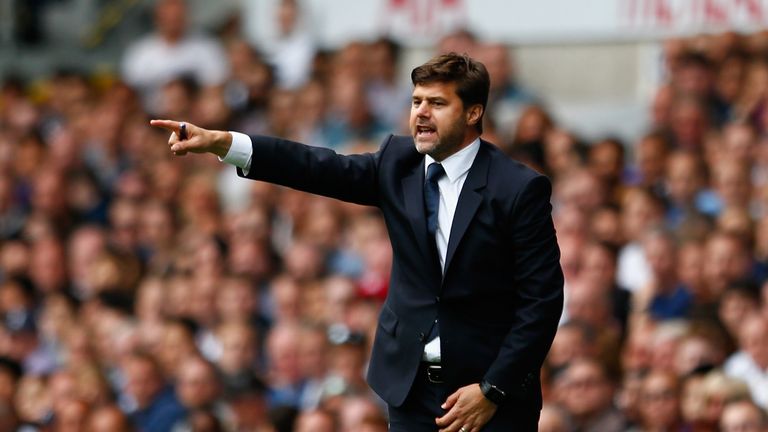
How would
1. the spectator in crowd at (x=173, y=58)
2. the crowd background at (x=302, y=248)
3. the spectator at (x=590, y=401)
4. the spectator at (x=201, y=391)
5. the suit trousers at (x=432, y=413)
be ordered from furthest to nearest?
the spectator in crowd at (x=173, y=58), the spectator at (x=201, y=391), the crowd background at (x=302, y=248), the spectator at (x=590, y=401), the suit trousers at (x=432, y=413)

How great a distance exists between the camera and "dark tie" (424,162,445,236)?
18.7 feet

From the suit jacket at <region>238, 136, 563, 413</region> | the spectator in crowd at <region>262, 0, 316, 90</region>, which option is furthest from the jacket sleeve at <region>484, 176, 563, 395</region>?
the spectator in crowd at <region>262, 0, 316, 90</region>

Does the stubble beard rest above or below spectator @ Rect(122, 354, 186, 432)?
above

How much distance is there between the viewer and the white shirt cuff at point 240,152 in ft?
18.4

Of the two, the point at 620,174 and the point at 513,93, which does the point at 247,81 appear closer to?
the point at 513,93

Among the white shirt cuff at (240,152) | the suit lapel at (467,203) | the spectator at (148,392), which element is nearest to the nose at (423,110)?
the suit lapel at (467,203)

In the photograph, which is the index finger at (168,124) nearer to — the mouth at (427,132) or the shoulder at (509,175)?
the mouth at (427,132)

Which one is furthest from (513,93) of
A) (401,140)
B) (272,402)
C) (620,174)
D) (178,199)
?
(401,140)

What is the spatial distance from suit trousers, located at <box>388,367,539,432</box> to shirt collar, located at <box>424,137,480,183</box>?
63cm

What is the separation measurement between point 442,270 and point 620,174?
205 inches

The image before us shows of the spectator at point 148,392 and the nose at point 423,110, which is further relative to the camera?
the spectator at point 148,392

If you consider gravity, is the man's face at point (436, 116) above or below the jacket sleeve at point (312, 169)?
above

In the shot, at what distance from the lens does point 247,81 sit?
1281 cm

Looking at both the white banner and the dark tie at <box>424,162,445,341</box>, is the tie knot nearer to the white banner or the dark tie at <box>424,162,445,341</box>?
the dark tie at <box>424,162,445,341</box>
